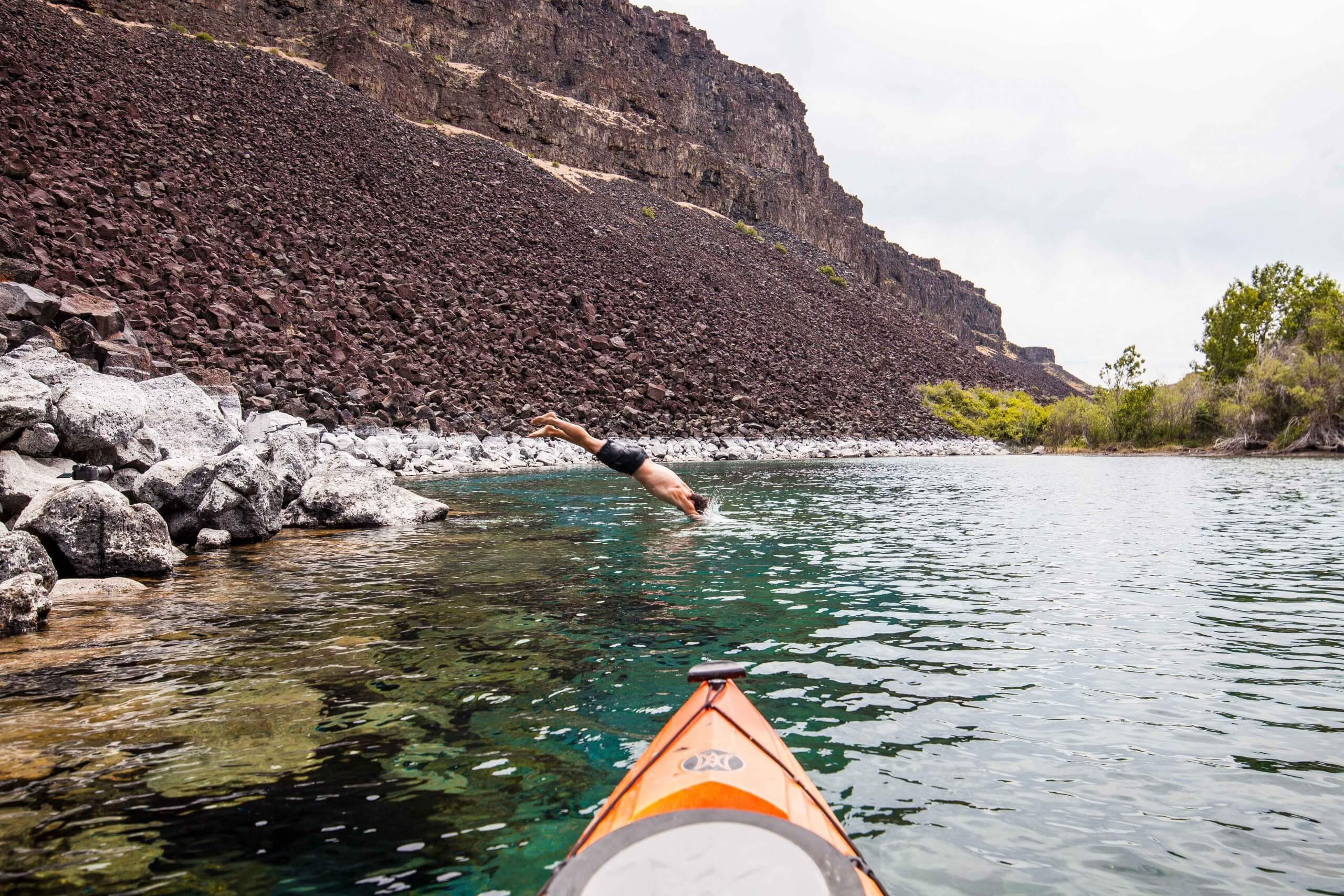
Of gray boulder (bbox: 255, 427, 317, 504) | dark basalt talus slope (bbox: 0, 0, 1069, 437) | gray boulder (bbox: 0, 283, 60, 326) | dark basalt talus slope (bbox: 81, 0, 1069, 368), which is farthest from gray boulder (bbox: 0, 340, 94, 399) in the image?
dark basalt talus slope (bbox: 81, 0, 1069, 368)

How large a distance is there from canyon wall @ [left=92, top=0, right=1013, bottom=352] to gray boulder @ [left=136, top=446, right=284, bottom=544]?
197 feet

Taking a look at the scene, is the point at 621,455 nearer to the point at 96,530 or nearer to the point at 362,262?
the point at 96,530

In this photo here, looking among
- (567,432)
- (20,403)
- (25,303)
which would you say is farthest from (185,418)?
(567,432)

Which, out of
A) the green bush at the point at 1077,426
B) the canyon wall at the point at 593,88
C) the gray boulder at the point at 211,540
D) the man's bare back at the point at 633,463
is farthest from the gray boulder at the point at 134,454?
the green bush at the point at 1077,426

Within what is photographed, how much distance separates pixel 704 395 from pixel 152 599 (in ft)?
124

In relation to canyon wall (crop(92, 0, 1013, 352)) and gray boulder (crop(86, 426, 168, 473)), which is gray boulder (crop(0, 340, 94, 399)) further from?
canyon wall (crop(92, 0, 1013, 352))

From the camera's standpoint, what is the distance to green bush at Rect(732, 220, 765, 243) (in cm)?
8262

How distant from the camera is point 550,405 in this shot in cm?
3741

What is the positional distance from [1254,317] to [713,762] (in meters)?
68.8

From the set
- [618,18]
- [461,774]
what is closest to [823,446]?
[461,774]

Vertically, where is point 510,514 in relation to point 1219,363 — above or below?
below

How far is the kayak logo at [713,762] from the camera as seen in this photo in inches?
119

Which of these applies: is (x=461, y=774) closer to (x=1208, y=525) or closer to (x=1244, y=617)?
(x=1244, y=617)

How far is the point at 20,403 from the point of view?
382 inches
